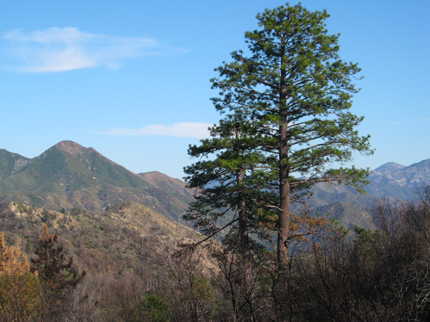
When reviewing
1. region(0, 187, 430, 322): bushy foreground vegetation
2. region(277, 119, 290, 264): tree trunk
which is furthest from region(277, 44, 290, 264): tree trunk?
region(0, 187, 430, 322): bushy foreground vegetation

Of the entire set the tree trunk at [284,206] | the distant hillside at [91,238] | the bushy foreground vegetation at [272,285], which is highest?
the tree trunk at [284,206]

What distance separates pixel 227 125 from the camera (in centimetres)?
1404

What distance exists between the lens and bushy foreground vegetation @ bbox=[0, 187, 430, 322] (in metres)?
6.04

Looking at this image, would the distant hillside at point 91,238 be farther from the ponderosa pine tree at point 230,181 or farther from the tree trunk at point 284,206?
the tree trunk at point 284,206

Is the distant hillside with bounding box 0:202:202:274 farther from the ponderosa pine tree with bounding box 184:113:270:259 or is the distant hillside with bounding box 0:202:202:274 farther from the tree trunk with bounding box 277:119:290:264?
the tree trunk with bounding box 277:119:290:264

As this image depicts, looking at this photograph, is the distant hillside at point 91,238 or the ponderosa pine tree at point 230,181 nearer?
the ponderosa pine tree at point 230,181

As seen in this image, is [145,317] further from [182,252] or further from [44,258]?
[44,258]

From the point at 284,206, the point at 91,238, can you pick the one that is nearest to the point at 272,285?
the point at 284,206

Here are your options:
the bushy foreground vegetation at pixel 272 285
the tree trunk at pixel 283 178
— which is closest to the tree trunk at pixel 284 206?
the tree trunk at pixel 283 178

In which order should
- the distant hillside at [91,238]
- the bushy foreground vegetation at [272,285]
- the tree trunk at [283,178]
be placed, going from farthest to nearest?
1. the distant hillside at [91,238]
2. the tree trunk at [283,178]
3. the bushy foreground vegetation at [272,285]

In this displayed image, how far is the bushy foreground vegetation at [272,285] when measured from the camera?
604 centimetres

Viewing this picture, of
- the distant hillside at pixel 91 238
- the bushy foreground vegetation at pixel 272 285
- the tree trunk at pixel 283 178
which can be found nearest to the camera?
the bushy foreground vegetation at pixel 272 285

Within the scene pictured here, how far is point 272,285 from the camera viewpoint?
603 centimetres

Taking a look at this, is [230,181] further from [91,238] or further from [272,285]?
[91,238]
